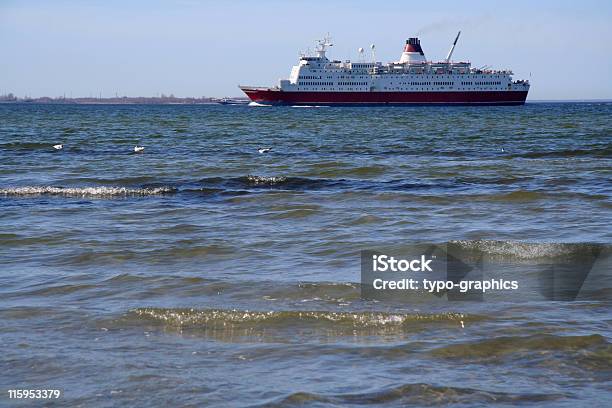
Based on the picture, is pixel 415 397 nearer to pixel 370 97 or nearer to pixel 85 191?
pixel 85 191

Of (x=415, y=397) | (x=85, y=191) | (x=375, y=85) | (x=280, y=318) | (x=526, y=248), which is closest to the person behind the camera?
(x=415, y=397)

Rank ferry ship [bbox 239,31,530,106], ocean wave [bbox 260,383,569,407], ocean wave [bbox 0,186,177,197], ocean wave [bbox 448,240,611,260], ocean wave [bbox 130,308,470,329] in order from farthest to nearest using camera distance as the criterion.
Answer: ferry ship [bbox 239,31,530,106]
ocean wave [bbox 0,186,177,197]
ocean wave [bbox 448,240,611,260]
ocean wave [bbox 130,308,470,329]
ocean wave [bbox 260,383,569,407]

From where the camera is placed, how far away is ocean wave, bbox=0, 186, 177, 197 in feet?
54.8

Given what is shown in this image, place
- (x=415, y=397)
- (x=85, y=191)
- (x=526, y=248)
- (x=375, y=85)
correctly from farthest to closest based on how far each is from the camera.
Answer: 1. (x=375, y=85)
2. (x=85, y=191)
3. (x=526, y=248)
4. (x=415, y=397)

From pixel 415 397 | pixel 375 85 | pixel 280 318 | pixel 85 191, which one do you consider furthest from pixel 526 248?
pixel 375 85

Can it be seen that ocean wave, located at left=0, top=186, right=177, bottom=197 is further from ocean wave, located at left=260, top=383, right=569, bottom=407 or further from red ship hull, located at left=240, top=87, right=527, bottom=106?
red ship hull, located at left=240, top=87, right=527, bottom=106

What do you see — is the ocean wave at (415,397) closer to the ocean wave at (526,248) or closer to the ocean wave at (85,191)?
the ocean wave at (526,248)

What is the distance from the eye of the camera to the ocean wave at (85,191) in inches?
658

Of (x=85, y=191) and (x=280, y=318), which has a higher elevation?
(x=85, y=191)

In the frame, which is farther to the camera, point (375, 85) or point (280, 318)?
point (375, 85)

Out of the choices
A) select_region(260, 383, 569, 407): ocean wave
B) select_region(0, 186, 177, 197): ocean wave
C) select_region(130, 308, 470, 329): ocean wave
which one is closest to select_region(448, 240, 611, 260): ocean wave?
select_region(130, 308, 470, 329): ocean wave

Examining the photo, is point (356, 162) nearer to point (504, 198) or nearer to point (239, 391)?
point (504, 198)

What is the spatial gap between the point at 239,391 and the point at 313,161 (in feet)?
61.5

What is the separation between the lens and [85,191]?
17.0 meters
